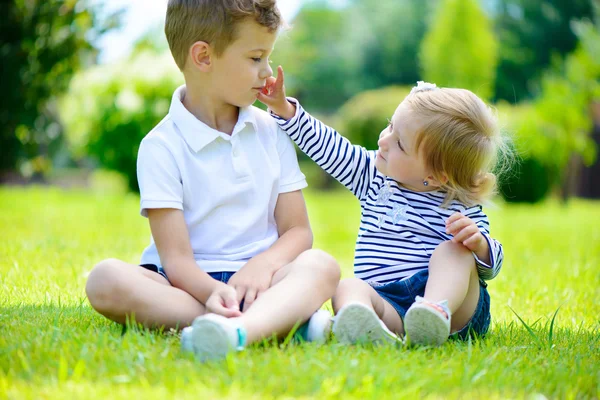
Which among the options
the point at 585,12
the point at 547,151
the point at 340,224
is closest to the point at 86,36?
the point at 340,224

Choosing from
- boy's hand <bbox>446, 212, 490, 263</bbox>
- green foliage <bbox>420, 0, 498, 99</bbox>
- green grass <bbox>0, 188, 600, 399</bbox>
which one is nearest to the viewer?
green grass <bbox>0, 188, 600, 399</bbox>

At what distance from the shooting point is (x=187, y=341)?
171cm

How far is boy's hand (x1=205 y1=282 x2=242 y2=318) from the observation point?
6.07ft

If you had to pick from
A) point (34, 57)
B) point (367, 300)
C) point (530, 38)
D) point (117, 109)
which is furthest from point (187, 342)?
point (530, 38)

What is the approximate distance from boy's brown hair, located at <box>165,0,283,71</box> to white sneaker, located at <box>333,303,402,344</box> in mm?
980

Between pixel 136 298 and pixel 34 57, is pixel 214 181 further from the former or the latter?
pixel 34 57

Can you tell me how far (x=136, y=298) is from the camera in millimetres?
1973

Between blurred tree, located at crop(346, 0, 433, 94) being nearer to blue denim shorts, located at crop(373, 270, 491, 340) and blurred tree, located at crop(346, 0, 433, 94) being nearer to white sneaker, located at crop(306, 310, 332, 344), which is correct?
blue denim shorts, located at crop(373, 270, 491, 340)

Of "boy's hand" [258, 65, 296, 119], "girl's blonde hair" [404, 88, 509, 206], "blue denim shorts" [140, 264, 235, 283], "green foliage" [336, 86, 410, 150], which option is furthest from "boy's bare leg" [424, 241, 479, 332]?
"green foliage" [336, 86, 410, 150]

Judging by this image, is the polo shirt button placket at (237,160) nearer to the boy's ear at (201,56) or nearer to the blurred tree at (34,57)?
the boy's ear at (201,56)

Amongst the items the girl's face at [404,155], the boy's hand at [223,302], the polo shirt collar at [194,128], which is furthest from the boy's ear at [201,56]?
the boy's hand at [223,302]

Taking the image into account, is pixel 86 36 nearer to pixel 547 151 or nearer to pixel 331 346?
pixel 331 346

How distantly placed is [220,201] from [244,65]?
1.53 feet

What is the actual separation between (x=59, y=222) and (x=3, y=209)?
1223 mm
